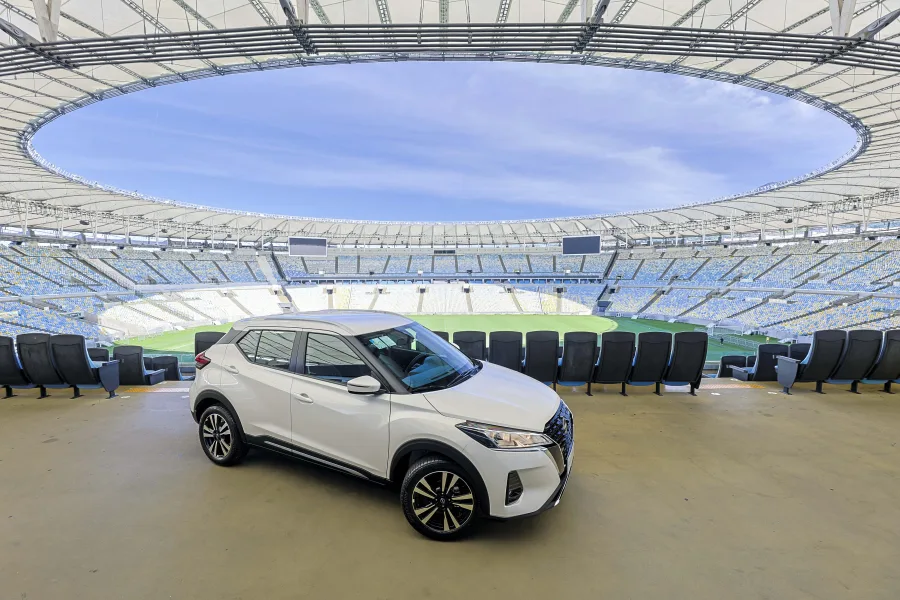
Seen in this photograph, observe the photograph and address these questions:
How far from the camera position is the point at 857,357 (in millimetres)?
6629

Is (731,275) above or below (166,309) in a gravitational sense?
above

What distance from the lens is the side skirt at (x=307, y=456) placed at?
329 centimetres

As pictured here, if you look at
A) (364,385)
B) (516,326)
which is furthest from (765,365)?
(516,326)

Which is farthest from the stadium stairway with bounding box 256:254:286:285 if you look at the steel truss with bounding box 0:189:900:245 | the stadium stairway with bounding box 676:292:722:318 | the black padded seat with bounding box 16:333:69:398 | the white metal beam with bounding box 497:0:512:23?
the white metal beam with bounding box 497:0:512:23

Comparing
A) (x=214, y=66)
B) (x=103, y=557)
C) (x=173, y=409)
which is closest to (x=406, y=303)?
(x=214, y=66)

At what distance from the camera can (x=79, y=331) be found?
2495 cm

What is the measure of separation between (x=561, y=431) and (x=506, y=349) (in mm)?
3682

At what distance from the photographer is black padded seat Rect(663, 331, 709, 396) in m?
6.56

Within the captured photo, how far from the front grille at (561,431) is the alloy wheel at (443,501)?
29.5 inches

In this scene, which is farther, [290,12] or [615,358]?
[615,358]

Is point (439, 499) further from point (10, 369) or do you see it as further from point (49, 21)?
point (49, 21)

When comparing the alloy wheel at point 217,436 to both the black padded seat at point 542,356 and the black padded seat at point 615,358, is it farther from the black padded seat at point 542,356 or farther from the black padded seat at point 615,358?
the black padded seat at point 615,358

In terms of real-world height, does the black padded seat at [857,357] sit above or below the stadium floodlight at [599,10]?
below

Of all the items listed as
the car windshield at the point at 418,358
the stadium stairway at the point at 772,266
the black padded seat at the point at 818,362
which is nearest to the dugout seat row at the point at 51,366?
the car windshield at the point at 418,358
